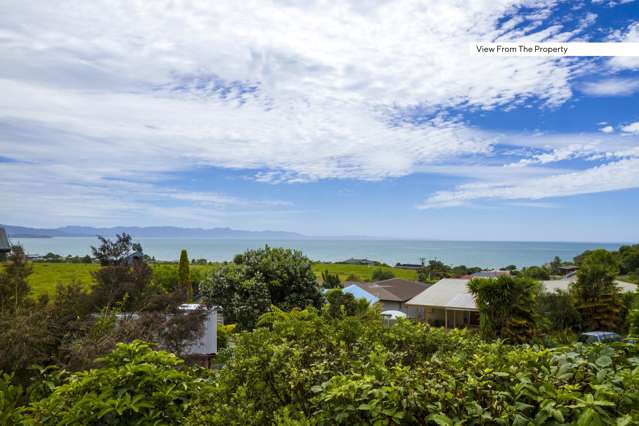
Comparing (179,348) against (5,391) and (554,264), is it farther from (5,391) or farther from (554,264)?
(554,264)

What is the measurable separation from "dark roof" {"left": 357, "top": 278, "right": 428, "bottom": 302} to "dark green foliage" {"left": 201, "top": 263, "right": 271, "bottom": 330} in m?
20.1

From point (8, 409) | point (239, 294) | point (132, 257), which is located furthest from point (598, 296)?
point (8, 409)

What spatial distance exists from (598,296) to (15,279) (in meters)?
19.4

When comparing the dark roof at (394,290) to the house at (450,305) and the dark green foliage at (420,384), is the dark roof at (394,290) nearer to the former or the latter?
the house at (450,305)

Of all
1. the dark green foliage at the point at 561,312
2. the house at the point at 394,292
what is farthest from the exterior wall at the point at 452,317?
the house at the point at 394,292

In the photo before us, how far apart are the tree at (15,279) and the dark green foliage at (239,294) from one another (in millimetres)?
4711

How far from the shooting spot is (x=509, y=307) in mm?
12438

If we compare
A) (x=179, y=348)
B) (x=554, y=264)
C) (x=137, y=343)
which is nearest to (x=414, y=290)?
(x=554, y=264)

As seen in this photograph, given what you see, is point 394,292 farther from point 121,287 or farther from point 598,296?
point 121,287

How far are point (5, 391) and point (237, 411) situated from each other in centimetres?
158

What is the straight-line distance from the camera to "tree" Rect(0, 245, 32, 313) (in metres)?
7.69

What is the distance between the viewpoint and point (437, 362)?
79.4 inches

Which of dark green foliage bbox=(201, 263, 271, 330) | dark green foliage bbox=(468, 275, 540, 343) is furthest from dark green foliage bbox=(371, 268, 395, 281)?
dark green foliage bbox=(201, 263, 271, 330)

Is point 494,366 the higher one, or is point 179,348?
point 494,366
